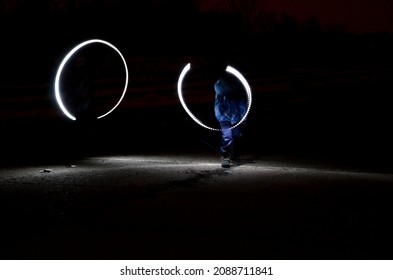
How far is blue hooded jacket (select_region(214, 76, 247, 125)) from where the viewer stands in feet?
40.5

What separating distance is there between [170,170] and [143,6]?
32493 mm

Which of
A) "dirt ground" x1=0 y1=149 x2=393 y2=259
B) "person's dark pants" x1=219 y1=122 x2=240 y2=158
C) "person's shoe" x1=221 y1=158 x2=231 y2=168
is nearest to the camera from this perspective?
"dirt ground" x1=0 y1=149 x2=393 y2=259

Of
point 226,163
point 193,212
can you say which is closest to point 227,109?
point 226,163

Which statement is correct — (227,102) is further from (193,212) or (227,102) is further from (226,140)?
(193,212)

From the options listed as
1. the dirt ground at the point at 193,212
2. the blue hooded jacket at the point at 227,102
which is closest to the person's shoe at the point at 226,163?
the dirt ground at the point at 193,212

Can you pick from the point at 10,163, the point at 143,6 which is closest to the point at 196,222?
the point at 10,163

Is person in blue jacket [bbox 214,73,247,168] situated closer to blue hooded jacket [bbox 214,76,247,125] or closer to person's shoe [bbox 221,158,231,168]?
blue hooded jacket [bbox 214,76,247,125]

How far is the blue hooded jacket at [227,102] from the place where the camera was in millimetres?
12344

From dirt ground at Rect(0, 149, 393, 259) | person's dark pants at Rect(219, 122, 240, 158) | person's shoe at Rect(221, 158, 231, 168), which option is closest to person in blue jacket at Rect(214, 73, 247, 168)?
person's dark pants at Rect(219, 122, 240, 158)

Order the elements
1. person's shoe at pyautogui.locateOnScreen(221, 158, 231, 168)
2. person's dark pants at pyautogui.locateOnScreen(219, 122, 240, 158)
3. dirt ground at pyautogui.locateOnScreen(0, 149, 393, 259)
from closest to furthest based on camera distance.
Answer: dirt ground at pyautogui.locateOnScreen(0, 149, 393, 259) → person's shoe at pyautogui.locateOnScreen(221, 158, 231, 168) → person's dark pants at pyautogui.locateOnScreen(219, 122, 240, 158)

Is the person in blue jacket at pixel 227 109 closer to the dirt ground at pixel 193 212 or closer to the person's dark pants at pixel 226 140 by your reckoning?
the person's dark pants at pixel 226 140

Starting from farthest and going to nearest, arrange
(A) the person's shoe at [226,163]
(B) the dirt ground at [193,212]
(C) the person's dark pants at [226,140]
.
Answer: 1. (C) the person's dark pants at [226,140]
2. (A) the person's shoe at [226,163]
3. (B) the dirt ground at [193,212]

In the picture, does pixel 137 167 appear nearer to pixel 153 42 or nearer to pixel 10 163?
pixel 10 163

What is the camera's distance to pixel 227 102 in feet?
40.7
